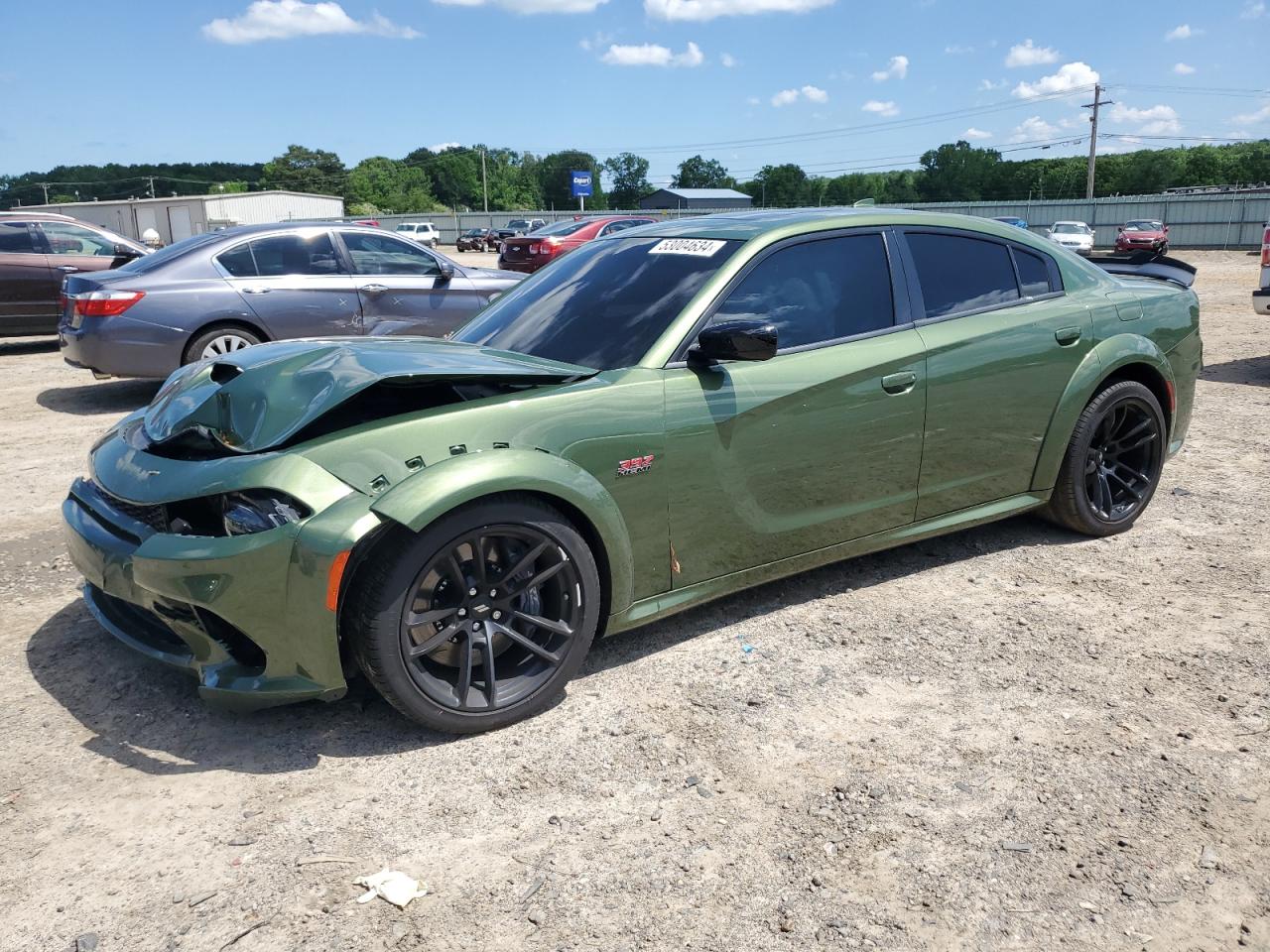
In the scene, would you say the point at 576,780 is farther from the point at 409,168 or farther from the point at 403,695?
the point at 409,168

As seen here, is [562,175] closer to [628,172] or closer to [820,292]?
[628,172]

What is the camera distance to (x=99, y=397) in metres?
9.28

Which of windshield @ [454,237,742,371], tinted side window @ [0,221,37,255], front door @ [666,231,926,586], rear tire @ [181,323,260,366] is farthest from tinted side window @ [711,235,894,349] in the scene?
tinted side window @ [0,221,37,255]

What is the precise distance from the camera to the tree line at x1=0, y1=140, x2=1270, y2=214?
98375 mm

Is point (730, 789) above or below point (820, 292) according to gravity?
below

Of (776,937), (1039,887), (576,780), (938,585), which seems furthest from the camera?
(938,585)

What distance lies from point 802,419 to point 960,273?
1.27 m

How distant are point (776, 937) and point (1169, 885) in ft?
3.34

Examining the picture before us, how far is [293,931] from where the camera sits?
2.31 meters

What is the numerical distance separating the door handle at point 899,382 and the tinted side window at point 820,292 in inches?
8.7

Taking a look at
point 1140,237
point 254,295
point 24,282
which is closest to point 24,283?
point 24,282

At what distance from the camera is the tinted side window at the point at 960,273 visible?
4.27 metres

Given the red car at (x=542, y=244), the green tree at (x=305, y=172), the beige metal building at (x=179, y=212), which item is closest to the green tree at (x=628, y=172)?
the green tree at (x=305, y=172)

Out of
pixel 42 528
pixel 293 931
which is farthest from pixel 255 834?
pixel 42 528
